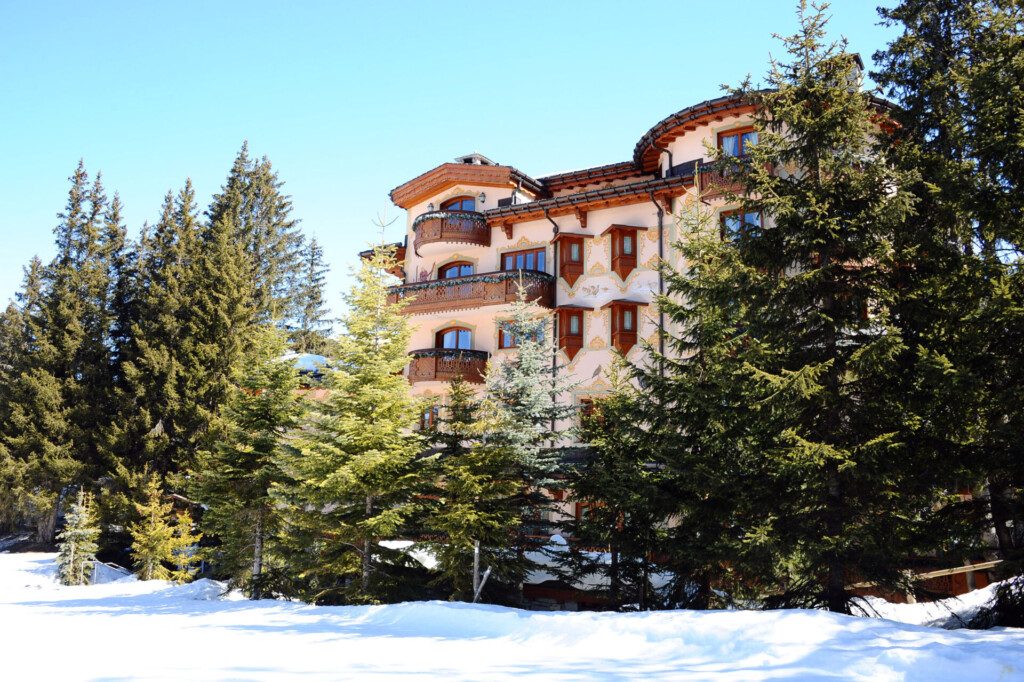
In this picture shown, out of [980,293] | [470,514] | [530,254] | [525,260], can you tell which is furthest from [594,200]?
[980,293]

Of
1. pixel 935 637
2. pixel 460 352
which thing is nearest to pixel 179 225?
pixel 460 352

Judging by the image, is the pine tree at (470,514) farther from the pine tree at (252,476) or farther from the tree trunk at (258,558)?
the tree trunk at (258,558)

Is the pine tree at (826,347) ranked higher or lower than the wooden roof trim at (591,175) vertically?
lower

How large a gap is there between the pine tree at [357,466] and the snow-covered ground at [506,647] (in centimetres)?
338

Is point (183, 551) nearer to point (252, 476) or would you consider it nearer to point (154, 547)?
point (154, 547)

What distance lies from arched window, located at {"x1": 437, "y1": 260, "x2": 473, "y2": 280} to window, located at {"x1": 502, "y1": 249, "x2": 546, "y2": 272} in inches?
83.8

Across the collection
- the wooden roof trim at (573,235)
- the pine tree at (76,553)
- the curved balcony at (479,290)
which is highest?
the wooden roof trim at (573,235)

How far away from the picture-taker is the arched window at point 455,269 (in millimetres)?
31922

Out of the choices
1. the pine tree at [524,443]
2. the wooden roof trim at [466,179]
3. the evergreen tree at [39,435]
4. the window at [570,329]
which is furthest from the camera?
the evergreen tree at [39,435]

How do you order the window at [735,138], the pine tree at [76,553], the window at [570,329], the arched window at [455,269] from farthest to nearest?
the arched window at [455,269] → the window at [570,329] → the pine tree at [76,553] → the window at [735,138]

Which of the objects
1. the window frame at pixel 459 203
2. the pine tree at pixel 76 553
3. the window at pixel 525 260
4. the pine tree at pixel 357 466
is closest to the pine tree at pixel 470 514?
the pine tree at pixel 357 466

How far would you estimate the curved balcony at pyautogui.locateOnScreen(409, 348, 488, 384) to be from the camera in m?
28.5

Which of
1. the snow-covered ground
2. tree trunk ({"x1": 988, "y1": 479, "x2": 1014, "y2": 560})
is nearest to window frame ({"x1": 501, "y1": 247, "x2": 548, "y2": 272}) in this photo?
the snow-covered ground

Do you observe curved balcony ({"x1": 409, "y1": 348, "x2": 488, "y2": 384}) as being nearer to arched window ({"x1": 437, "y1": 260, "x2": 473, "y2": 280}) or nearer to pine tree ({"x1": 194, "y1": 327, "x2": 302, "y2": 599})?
arched window ({"x1": 437, "y1": 260, "x2": 473, "y2": 280})
